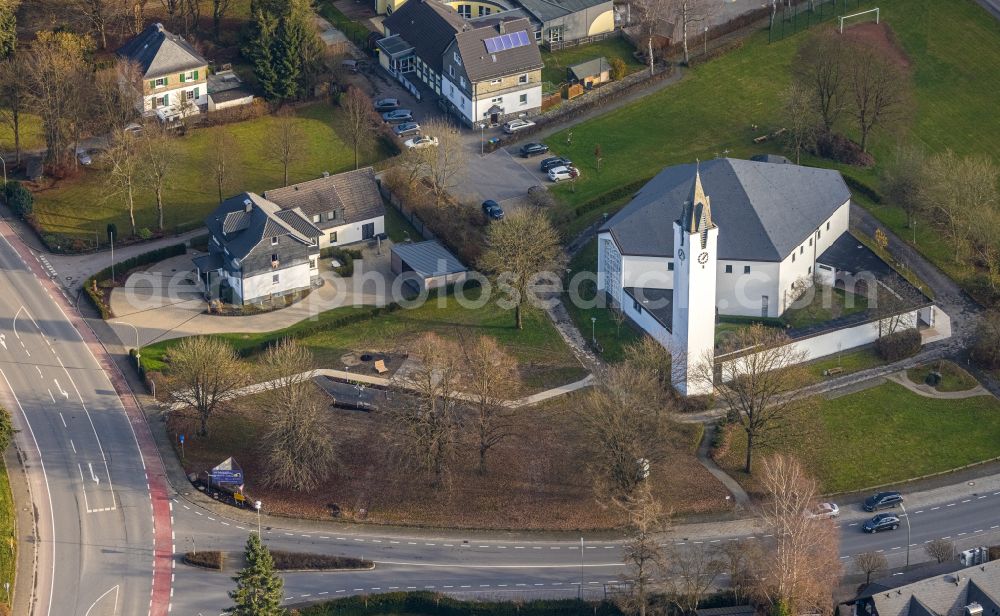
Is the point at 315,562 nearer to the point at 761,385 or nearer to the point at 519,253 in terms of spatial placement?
the point at 761,385

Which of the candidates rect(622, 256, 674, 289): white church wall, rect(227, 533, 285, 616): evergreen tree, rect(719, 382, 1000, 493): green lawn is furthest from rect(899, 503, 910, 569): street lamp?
rect(227, 533, 285, 616): evergreen tree

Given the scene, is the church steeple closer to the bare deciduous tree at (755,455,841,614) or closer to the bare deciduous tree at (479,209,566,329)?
the bare deciduous tree at (479,209,566,329)

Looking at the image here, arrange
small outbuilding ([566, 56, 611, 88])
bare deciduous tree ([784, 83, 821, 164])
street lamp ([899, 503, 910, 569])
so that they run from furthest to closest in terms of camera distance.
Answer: small outbuilding ([566, 56, 611, 88]) < bare deciduous tree ([784, 83, 821, 164]) < street lamp ([899, 503, 910, 569])

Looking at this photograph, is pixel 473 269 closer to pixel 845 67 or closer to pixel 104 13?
pixel 845 67

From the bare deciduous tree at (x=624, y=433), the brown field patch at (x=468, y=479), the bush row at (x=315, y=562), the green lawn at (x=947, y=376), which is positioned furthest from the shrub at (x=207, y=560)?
the green lawn at (x=947, y=376)

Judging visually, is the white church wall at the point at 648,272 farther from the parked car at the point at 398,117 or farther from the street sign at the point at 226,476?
the street sign at the point at 226,476

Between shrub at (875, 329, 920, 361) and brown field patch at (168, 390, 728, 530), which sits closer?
brown field patch at (168, 390, 728, 530)

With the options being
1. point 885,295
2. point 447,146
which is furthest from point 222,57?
point 885,295
